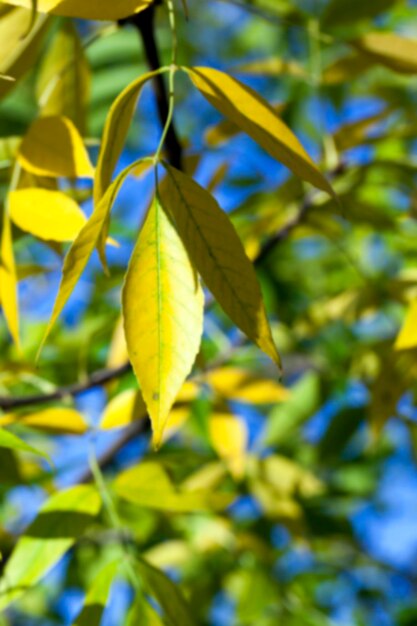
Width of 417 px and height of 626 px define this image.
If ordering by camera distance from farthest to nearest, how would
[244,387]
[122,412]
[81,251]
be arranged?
[244,387] → [122,412] → [81,251]

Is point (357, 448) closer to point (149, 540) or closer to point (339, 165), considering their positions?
point (149, 540)

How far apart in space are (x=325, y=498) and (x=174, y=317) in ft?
2.80

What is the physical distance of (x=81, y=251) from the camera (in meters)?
0.48

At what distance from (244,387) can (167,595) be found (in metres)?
0.31

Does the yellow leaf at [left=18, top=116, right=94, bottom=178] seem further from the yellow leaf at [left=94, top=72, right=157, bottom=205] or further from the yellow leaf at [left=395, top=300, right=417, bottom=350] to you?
the yellow leaf at [left=395, top=300, right=417, bottom=350]

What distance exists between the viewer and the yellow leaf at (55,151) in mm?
616

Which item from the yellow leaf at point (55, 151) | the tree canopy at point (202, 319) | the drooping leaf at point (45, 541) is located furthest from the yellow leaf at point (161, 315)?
the drooping leaf at point (45, 541)

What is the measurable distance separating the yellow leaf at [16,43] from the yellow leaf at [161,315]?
0.50 ft

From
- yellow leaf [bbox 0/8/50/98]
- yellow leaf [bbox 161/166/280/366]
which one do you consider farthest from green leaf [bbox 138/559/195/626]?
yellow leaf [bbox 0/8/50/98]

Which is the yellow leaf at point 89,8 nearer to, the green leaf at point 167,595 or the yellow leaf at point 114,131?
the yellow leaf at point 114,131

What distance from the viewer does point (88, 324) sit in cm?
117

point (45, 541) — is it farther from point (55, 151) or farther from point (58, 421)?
point (55, 151)

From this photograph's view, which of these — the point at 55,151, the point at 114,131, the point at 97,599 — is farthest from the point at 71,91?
the point at 97,599

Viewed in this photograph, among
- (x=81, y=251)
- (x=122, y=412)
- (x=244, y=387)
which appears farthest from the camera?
(x=244, y=387)
